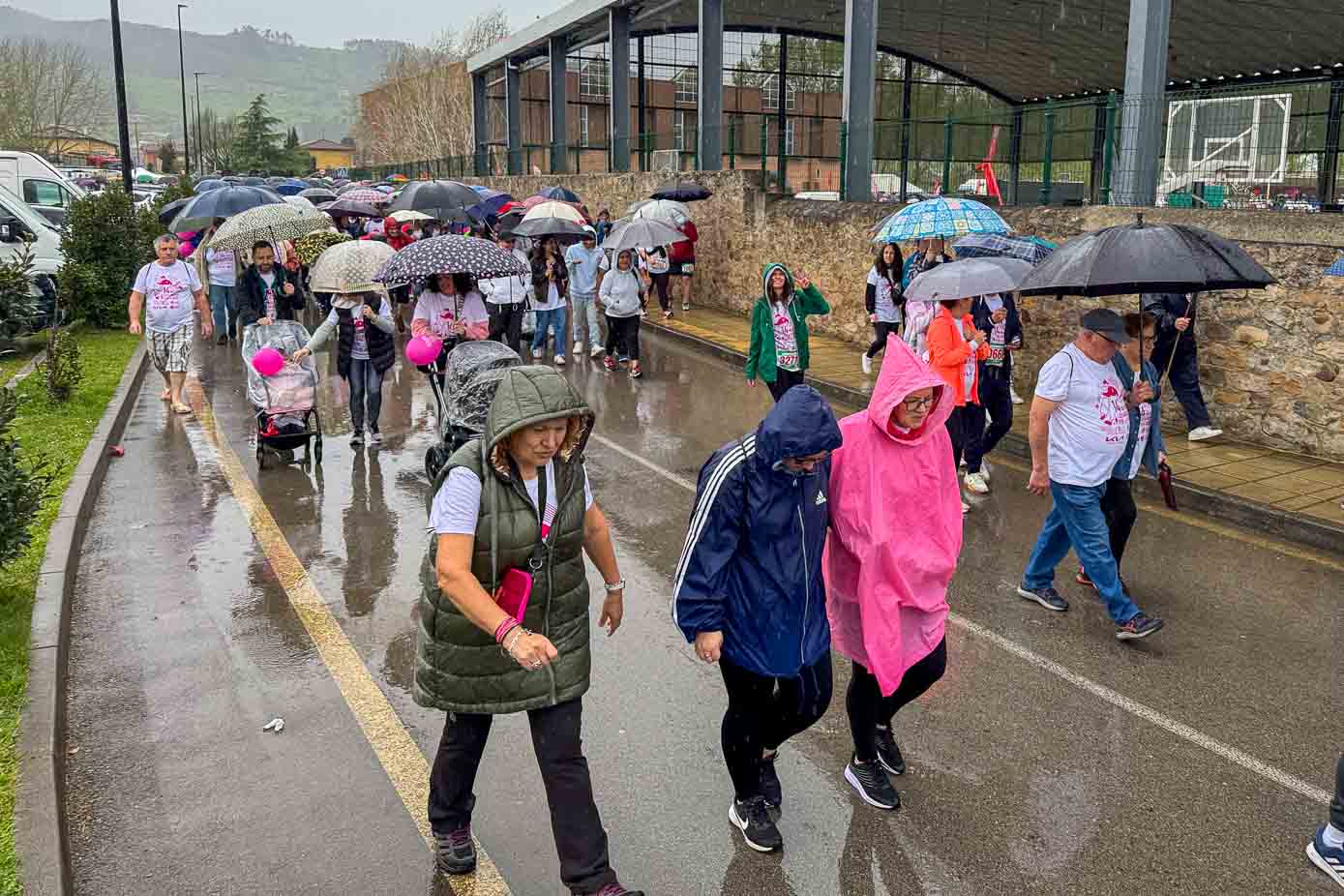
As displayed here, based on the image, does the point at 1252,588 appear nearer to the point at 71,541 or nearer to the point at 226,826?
the point at 226,826

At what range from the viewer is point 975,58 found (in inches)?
1412

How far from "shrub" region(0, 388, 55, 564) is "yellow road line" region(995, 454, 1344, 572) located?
7.38 m

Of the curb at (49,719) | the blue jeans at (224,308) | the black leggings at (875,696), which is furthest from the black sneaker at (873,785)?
the blue jeans at (224,308)

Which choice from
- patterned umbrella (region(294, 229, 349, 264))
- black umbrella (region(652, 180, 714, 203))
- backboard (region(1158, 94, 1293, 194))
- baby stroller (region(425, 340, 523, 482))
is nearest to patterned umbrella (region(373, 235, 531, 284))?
baby stroller (region(425, 340, 523, 482))

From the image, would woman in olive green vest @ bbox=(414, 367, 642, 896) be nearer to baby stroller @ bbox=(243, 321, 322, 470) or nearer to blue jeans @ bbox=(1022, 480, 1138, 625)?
blue jeans @ bbox=(1022, 480, 1138, 625)

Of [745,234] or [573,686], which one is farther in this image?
[745,234]

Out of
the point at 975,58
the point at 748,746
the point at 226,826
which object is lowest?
the point at 226,826

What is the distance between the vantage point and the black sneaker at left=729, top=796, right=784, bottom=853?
415cm

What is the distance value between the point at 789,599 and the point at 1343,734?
2.89 meters

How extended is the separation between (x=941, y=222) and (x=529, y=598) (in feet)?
26.4

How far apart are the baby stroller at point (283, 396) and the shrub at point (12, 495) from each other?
332cm

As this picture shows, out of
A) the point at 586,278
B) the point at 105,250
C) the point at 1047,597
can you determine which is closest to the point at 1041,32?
the point at 586,278

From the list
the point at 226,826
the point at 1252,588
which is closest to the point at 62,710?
the point at 226,826

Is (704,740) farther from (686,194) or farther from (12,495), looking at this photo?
(686,194)
